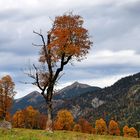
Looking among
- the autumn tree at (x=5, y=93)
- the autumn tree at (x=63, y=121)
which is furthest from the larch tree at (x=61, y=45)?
the autumn tree at (x=63, y=121)

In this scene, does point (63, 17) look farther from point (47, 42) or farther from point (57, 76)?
point (57, 76)

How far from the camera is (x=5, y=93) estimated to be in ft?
385

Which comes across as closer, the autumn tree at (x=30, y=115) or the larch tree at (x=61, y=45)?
the larch tree at (x=61, y=45)

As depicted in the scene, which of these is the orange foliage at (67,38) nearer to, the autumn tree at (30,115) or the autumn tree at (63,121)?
the autumn tree at (63,121)

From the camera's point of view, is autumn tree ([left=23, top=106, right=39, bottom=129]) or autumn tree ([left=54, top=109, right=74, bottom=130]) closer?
autumn tree ([left=54, top=109, right=74, bottom=130])

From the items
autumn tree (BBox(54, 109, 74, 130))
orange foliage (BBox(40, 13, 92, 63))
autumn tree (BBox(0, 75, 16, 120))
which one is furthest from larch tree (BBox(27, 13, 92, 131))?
autumn tree (BBox(54, 109, 74, 130))

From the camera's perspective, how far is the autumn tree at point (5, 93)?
11519 centimetres

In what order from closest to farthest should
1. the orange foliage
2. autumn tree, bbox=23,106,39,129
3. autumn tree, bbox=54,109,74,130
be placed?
the orange foliage
autumn tree, bbox=54,109,74,130
autumn tree, bbox=23,106,39,129

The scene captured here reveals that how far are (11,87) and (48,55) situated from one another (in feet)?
228

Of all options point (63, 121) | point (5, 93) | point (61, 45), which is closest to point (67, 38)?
point (61, 45)

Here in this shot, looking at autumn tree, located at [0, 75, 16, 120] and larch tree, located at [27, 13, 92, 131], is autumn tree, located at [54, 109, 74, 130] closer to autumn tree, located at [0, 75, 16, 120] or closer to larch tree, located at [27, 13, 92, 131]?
autumn tree, located at [0, 75, 16, 120]

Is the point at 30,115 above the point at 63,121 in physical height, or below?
above

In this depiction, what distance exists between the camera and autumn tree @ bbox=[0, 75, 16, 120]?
115m

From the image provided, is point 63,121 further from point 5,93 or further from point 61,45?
point 61,45
